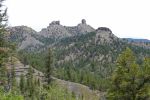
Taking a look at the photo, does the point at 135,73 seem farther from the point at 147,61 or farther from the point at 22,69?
the point at 22,69

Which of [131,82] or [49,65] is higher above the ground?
[49,65]

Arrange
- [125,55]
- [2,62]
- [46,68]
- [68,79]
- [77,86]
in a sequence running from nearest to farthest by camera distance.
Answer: [2,62]
[125,55]
[46,68]
[77,86]
[68,79]

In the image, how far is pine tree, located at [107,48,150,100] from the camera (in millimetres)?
34219

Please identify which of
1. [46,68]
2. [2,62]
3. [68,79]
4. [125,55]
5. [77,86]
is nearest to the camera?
[2,62]

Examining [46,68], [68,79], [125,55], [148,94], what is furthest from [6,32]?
[68,79]

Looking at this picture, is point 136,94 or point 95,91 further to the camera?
point 95,91

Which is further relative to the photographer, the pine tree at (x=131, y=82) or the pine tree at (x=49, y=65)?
the pine tree at (x=49, y=65)

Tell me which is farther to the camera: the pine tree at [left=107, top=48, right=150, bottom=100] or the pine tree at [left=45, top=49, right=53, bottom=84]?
the pine tree at [left=45, top=49, right=53, bottom=84]

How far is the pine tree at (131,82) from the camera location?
34219 mm

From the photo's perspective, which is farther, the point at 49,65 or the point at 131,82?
the point at 49,65

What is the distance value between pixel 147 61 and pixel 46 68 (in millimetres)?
23478

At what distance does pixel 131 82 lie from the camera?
112 feet

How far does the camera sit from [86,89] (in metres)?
181

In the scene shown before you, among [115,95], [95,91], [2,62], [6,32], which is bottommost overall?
[95,91]
